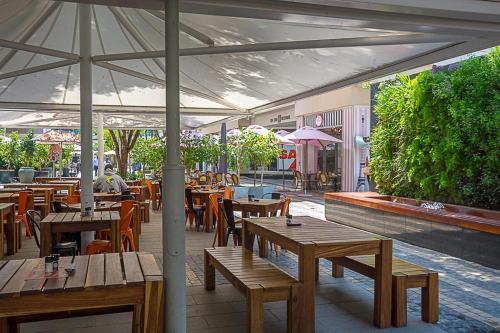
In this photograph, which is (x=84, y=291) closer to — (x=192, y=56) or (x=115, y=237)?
(x=115, y=237)

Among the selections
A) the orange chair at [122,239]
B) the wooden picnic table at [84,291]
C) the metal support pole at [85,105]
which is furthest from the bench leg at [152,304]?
the metal support pole at [85,105]

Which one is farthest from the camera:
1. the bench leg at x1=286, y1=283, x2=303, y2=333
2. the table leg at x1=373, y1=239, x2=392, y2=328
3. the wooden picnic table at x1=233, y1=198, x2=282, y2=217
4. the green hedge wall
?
the green hedge wall

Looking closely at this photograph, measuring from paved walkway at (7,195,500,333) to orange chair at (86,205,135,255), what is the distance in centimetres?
87

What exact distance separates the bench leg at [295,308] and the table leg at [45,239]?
2.89 metres

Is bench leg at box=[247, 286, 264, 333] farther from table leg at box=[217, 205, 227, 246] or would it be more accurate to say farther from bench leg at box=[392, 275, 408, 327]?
table leg at box=[217, 205, 227, 246]

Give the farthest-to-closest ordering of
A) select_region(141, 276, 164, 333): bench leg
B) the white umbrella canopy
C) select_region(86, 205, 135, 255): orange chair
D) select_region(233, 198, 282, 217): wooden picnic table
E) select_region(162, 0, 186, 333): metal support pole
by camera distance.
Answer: select_region(233, 198, 282, 217): wooden picnic table
select_region(86, 205, 135, 255): orange chair
the white umbrella canopy
select_region(162, 0, 186, 333): metal support pole
select_region(141, 276, 164, 333): bench leg

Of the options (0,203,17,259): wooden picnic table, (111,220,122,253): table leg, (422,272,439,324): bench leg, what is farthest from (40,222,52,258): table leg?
(422,272,439,324): bench leg

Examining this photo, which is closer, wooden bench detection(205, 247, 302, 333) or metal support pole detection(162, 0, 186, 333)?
metal support pole detection(162, 0, 186, 333)

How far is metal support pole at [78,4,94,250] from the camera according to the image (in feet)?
21.1

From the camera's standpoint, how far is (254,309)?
3.89 metres

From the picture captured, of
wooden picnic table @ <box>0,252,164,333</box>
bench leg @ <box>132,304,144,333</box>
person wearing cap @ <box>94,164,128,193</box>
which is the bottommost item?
bench leg @ <box>132,304,144,333</box>

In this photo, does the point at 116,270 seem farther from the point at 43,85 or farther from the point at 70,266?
the point at 43,85

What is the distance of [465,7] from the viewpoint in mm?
3930

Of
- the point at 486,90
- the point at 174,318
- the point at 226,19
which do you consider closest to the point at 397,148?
the point at 486,90
